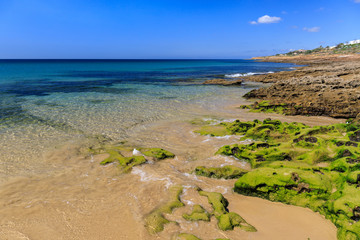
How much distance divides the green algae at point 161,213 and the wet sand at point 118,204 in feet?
0.47

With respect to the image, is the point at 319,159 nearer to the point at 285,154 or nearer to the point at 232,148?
the point at 285,154

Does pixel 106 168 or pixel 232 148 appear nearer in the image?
pixel 106 168

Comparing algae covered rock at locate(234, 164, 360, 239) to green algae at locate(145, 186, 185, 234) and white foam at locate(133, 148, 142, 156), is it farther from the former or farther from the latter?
white foam at locate(133, 148, 142, 156)

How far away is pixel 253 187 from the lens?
6113mm

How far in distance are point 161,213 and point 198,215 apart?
0.96 m

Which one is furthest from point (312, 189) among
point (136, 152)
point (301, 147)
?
point (136, 152)

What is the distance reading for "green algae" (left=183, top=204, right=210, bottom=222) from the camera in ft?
17.1

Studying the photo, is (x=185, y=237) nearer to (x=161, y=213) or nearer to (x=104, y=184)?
(x=161, y=213)

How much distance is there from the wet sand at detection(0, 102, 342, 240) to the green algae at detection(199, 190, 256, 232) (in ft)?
0.46

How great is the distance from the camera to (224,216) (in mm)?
5184

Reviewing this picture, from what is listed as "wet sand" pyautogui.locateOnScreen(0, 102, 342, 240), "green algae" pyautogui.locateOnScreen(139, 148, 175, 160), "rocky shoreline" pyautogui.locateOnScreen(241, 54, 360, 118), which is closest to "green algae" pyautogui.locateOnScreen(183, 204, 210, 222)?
"wet sand" pyautogui.locateOnScreen(0, 102, 342, 240)

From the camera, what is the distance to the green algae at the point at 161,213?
16.5 ft

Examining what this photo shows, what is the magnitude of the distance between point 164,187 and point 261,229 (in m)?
3.03

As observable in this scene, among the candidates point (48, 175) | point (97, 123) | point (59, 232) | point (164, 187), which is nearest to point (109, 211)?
point (59, 232)
